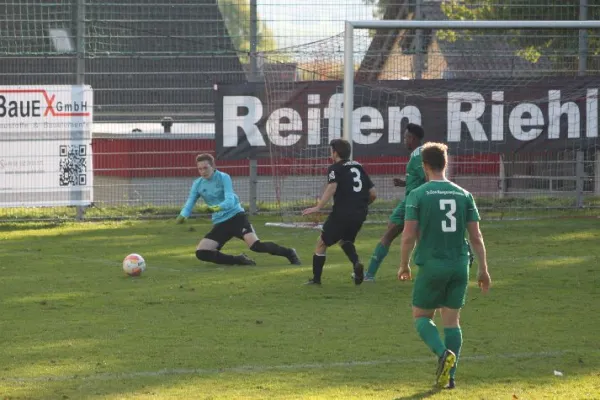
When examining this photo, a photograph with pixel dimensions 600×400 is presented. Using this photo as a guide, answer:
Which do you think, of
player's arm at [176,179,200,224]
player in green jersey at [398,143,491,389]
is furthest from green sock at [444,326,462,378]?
player's arm at [176,179,200,224]

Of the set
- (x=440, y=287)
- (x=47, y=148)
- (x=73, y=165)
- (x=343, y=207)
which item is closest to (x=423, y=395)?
(x=440, y=287)

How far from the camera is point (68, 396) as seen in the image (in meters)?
7.13

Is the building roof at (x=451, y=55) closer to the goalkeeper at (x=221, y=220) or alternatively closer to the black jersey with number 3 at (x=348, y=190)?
the goalkeeper at (x=221, y=220)

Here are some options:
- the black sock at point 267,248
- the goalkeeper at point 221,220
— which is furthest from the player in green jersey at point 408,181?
the goalkeeper at point 221,220

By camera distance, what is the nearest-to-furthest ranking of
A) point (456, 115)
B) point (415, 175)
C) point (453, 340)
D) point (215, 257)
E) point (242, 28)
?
point (453, 340), point (415, 175), point (215, 257), point (456, 115), point (242, 28)

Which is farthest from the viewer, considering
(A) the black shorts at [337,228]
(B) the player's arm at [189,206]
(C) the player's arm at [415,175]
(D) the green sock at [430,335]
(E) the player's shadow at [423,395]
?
(B) the player's arm at [189,206]

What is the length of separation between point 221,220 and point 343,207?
2.38 m

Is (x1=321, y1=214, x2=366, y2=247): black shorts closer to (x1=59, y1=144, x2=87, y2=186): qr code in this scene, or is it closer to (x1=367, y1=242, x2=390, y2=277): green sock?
(x1=367, y1=242, x2=390, y2=277): green sock

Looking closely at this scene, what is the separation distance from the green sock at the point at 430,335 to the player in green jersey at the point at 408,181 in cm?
429

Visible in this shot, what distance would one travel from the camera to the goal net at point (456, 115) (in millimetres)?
19359

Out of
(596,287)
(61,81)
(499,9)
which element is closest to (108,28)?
(61,81)

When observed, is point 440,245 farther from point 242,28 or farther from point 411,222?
point 242,28

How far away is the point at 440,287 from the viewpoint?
7.36 m

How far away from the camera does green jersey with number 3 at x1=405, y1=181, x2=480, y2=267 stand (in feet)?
24.1
